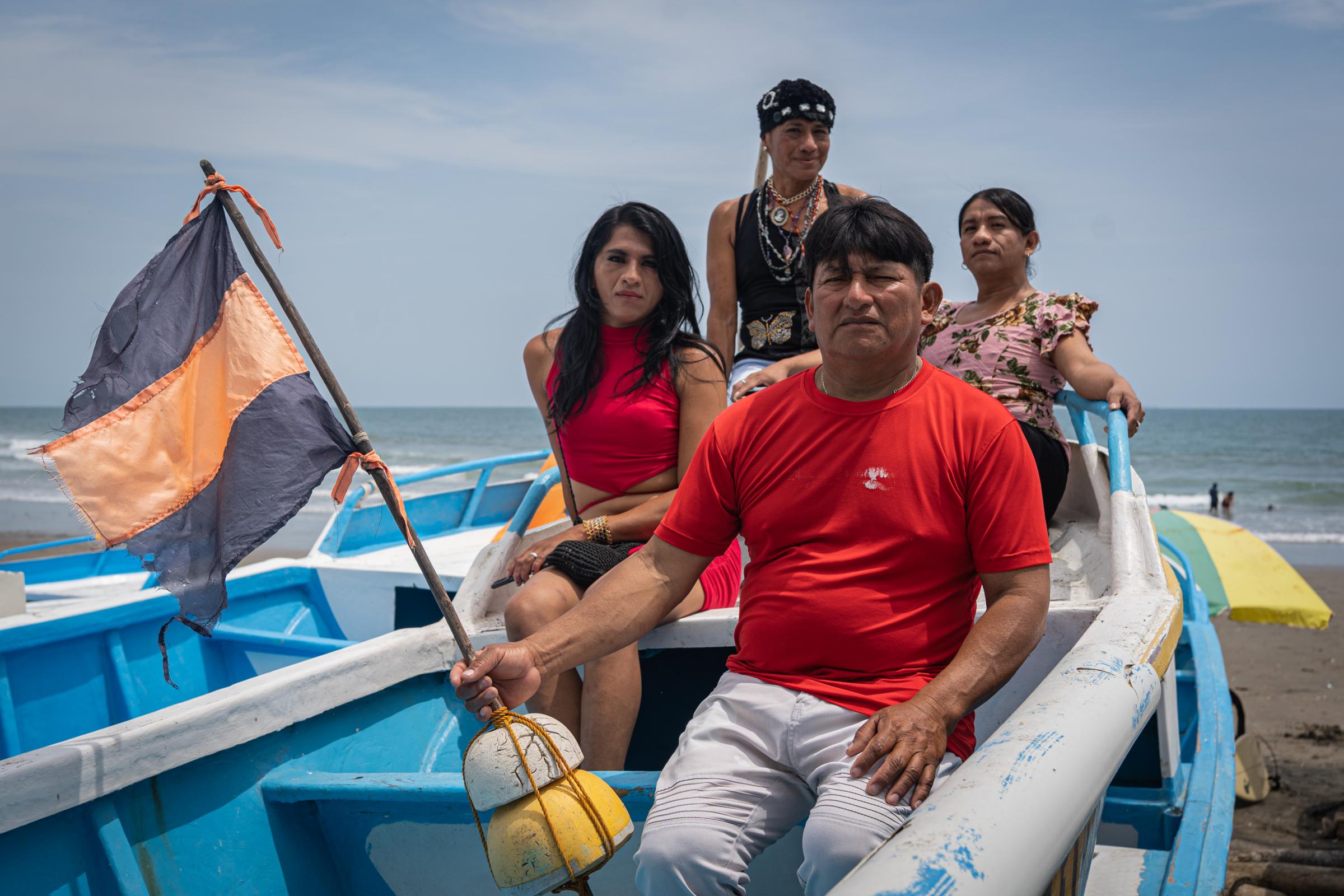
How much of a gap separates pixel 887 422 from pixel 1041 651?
0.97 m

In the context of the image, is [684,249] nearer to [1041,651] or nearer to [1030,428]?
[1030,428]

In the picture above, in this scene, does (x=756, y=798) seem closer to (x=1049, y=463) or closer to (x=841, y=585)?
(x=841, y=585)

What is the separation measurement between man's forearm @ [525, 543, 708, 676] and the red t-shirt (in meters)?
0.20

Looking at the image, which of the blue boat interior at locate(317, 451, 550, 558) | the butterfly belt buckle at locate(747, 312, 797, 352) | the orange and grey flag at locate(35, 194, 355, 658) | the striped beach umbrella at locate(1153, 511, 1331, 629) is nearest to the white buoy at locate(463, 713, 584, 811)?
the orange and grey flag at locate(35, 194, 355, 658)

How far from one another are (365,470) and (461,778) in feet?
2.49

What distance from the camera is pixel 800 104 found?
4.08m

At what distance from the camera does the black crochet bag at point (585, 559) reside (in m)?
3.03

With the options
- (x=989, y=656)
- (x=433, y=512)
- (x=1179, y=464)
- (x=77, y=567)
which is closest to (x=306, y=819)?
(x=989, y=656)

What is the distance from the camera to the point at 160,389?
2400 mm

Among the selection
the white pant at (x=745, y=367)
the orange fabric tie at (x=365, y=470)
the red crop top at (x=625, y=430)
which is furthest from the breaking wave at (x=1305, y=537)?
the orange fabric tie at (x=365, y=470)

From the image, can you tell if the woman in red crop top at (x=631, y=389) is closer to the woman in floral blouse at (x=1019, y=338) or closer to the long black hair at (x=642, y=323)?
the long black hair at (x=642, y=323)

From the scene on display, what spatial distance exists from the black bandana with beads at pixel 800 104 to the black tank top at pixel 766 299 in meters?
0.28

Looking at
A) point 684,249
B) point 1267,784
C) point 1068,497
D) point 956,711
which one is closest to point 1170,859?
point 1068,497

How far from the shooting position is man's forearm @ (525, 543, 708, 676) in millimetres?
2287
